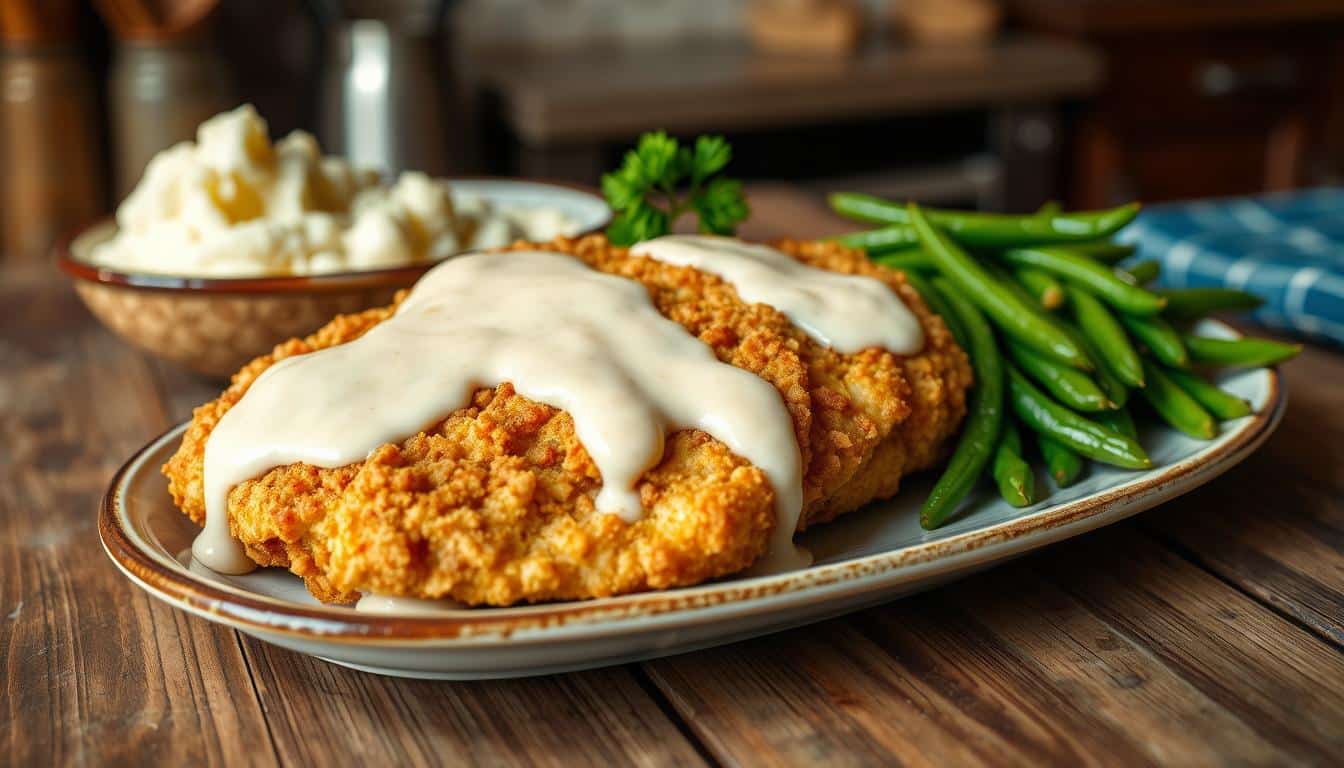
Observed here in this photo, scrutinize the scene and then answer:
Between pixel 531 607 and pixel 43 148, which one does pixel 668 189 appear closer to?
pixel 531 607

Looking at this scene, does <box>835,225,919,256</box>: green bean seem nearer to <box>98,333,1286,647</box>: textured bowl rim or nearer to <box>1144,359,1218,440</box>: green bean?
<box>1144,359,1218,440</box>: green bean

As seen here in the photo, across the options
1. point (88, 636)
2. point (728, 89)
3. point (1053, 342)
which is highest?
point (728, 89)

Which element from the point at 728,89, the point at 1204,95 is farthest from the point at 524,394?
the point at 1204,95

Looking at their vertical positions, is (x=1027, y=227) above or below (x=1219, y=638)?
above

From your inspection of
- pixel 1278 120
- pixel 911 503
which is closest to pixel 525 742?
pixel 911 503

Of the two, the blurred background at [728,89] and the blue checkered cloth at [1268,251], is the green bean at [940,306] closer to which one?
the blue checkered cloth at [1268,251]

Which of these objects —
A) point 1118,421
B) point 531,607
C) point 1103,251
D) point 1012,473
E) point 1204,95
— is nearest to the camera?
point 531,607

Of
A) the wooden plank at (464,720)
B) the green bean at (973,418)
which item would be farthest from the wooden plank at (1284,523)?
the wooden plank at (464,720)

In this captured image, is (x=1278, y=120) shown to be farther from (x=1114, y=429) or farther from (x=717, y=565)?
(x=717, y=565)
